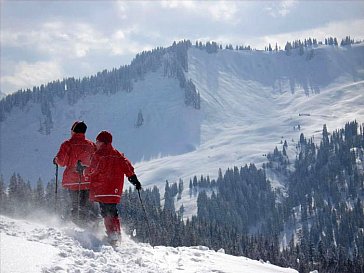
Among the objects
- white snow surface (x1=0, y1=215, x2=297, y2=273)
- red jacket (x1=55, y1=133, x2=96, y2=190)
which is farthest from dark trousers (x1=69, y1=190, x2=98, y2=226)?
white snow surface (x1=0, y1=215, x2=297, y2=273)

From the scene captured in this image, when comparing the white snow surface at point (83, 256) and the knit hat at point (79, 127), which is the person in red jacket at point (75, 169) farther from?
the white snow surface at point (83, 256)

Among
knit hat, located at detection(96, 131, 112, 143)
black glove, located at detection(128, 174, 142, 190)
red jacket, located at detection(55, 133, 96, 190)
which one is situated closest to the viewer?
black glove, located at detection(128, 174, 142, 190)

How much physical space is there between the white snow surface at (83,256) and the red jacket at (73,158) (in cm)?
198

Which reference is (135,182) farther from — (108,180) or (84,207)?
(84,207)

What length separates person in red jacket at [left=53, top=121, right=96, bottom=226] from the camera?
1375 cm

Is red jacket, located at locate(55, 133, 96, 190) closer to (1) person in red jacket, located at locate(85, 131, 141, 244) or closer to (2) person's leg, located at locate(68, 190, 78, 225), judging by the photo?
(2) person's leg, located at locate(68, 190, 78, 225)

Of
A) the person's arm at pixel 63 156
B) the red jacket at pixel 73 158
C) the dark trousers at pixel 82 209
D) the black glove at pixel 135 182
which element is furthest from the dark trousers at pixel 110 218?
the person's arm at pixel 63 156

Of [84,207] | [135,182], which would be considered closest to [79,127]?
[84,207]

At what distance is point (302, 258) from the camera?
347 ft

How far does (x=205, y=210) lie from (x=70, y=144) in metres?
183

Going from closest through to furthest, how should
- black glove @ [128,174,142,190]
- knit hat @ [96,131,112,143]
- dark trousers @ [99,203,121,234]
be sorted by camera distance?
dark trousers @ [99,203,121,234] < black glove @ [128,174,142,190] < knit hat @ [96,131,112,143]

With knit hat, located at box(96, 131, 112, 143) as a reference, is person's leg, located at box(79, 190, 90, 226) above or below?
below

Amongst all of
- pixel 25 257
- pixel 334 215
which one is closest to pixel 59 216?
pixel 25 257

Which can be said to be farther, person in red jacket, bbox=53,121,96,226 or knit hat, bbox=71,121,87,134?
knit hat, bbox=71,121,87,134
